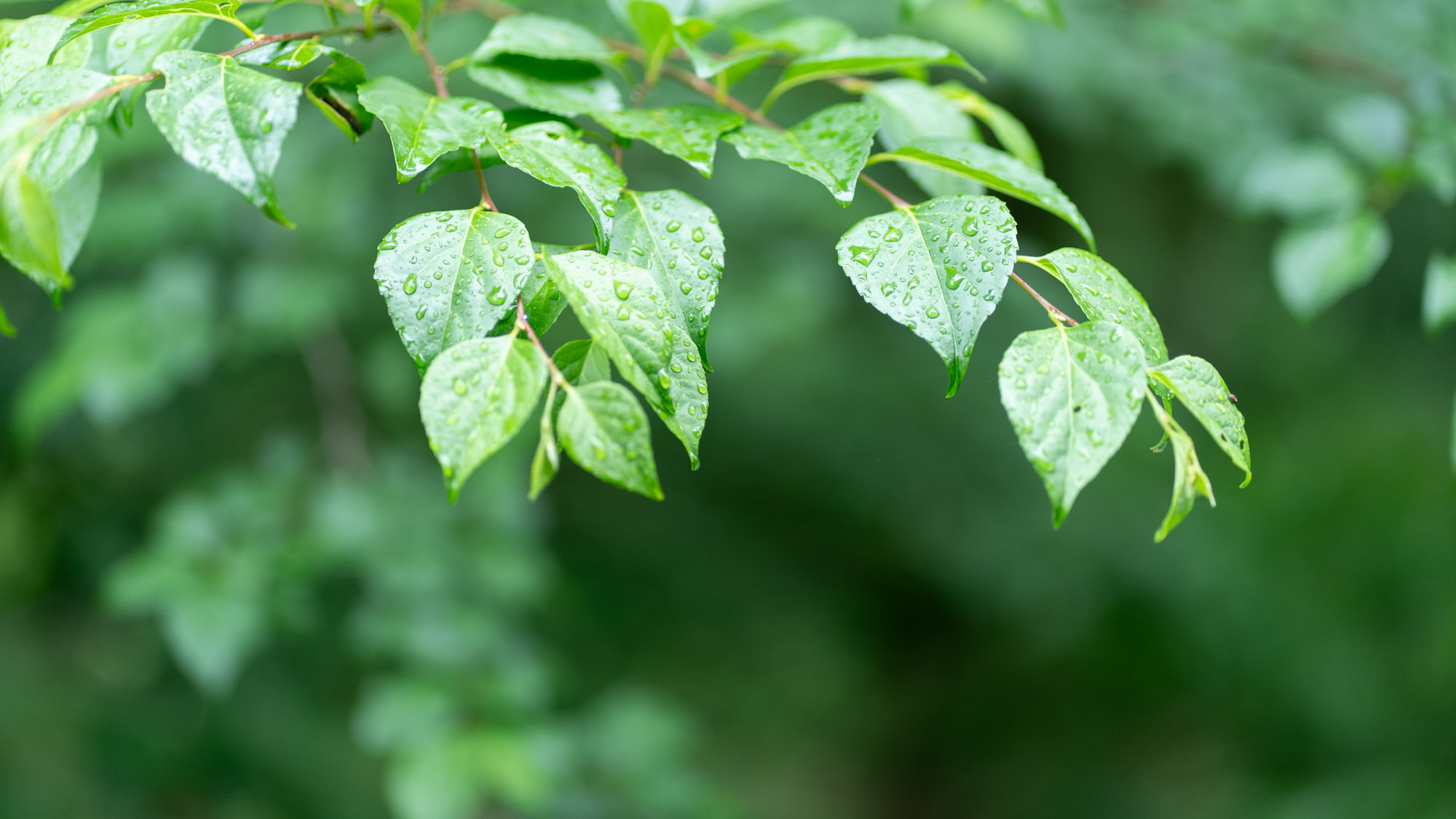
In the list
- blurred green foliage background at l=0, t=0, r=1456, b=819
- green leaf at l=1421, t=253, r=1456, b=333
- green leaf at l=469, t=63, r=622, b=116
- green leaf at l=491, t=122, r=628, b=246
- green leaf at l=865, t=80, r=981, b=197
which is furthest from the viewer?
blurred green foliage background at l=0, t=0, r=1456, b=819

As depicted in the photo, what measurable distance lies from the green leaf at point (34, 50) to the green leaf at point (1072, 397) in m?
0.67

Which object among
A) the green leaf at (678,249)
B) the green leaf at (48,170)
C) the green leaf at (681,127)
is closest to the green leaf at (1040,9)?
the green leaf at (681,127)

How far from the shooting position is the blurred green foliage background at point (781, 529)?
1.72 meters

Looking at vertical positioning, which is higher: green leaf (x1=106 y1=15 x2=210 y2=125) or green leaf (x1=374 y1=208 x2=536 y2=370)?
green leaf (x1=106 y1=15 x2=210 y2=125)

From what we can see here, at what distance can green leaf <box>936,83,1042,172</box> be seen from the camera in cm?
88

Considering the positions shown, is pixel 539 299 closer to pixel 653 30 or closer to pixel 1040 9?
pixel 653 30

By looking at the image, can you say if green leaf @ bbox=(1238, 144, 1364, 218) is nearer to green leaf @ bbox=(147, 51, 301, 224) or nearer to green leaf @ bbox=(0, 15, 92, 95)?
green leaf @ bbox=(147, 51, 301, 224)

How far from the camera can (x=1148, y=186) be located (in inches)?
152

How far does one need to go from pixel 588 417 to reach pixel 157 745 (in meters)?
2.80

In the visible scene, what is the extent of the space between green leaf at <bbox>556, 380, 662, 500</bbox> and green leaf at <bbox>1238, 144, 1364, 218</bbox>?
1.19 meters

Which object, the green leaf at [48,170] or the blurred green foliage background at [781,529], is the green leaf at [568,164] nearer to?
the green leaf at [48,170]

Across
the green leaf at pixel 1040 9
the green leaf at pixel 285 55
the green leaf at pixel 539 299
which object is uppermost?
the green leaf at pixel 285 55

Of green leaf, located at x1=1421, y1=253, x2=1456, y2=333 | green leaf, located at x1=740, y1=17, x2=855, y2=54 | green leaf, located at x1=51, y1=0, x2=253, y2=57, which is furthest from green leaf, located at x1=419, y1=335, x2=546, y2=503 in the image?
green leaf, located at x1=1421, y1=253, x2=1456, y2=333

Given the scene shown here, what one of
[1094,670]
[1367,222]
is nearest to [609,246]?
[1367,222]
